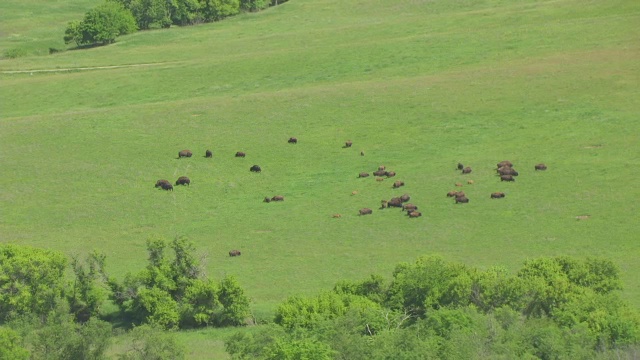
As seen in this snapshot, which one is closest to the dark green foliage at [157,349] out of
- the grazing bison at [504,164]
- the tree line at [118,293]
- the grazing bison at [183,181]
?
the tree line at [118,293]

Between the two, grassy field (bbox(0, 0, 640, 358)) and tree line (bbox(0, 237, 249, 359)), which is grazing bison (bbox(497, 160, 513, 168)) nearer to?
grassy field (bbox(0, 0, 640, 358))

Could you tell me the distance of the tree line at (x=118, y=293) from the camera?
4784cm

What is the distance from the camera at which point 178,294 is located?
49.7 m

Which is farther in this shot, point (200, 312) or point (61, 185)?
point (61, 185)

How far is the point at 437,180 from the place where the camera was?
63.0 m

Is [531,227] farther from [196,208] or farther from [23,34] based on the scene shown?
[23,34]

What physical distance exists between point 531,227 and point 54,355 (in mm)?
23817

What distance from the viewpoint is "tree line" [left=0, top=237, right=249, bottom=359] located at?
157 ft

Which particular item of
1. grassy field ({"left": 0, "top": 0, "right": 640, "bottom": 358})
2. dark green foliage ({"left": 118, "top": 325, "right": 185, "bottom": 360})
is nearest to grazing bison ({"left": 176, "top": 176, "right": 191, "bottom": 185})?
grassy field ({"left": 0, "top": 0, "right": 640, "bottom": 358})

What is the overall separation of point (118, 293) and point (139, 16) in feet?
263

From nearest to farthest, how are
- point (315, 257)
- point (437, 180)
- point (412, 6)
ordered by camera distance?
point (315, 257) → point (437, 180) → point (412, 6)

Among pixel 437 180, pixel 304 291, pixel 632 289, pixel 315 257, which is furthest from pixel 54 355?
pixel 437 180

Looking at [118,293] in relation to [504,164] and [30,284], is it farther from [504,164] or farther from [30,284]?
[504,164]

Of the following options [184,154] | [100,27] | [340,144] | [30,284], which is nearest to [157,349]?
[30,284]
